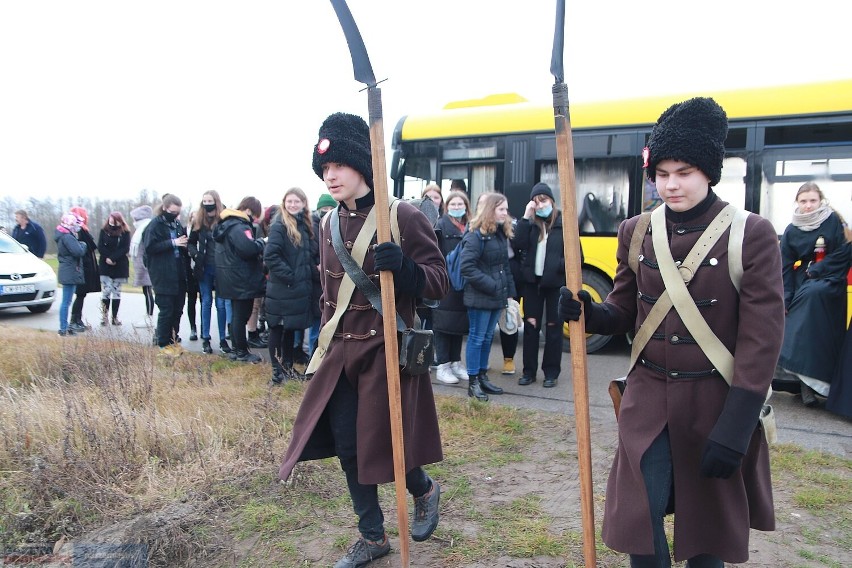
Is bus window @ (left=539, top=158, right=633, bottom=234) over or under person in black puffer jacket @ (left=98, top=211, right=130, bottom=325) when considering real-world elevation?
over

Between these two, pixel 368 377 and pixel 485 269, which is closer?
pixel 368 377

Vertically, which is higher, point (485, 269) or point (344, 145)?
point (344, 145)

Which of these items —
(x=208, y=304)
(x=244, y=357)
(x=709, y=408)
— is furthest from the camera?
(x=208, y=304)

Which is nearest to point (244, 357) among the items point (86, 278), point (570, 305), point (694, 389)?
point (86, 278)

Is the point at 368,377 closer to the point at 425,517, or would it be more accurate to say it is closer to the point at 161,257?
the point at 425,517

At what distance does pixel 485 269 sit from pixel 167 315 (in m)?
3.60

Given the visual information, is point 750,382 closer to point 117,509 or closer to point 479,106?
point 117,509

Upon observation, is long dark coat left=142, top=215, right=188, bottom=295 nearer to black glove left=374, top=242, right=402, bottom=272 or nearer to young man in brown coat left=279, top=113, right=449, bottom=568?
young man in brown coat left=279, top=113, right=449, bottom=568

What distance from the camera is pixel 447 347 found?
6523mm

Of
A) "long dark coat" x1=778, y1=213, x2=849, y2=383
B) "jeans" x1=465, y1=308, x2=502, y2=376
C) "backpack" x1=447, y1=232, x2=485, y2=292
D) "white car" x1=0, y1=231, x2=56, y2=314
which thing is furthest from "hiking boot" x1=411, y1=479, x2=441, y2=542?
"white car" x1=0, y1=231, x2=56, y2=314

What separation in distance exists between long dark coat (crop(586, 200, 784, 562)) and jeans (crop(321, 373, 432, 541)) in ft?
3.60

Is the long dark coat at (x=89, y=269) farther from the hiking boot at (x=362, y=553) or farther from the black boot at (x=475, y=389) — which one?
the hiking boot at (x=362, y=553)

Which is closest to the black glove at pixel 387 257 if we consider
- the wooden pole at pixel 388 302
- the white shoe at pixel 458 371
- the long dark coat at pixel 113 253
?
the wooden pole at pixel 388 302

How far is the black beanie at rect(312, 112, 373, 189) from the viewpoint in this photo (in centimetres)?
280
